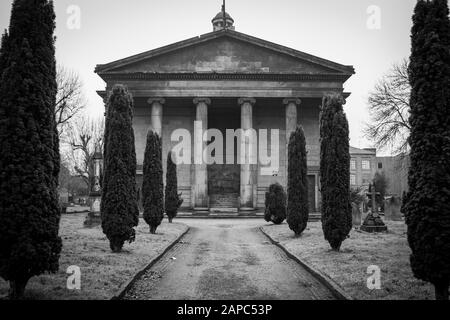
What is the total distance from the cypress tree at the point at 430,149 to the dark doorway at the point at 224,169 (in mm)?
26374

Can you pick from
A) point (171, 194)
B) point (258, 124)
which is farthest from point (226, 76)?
point (171, 194)

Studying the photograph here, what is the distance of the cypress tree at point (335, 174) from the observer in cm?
1179

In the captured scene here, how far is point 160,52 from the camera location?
3123 centimetres

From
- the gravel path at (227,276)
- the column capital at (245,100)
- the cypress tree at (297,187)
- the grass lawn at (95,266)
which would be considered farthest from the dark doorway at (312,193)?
the grass lawn at (95,266)

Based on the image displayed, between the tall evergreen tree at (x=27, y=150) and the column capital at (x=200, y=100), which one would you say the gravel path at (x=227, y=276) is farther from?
the column capital at (x=200, y=100)

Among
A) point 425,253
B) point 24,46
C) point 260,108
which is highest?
point 260,108

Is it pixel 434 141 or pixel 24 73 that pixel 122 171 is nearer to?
pixel 24 73

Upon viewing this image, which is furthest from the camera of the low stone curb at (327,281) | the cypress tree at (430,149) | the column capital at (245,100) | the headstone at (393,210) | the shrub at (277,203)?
the column capital at (245,100)

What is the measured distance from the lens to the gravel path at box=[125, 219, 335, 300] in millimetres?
7457

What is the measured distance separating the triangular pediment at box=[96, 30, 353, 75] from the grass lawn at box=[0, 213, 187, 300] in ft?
63.9

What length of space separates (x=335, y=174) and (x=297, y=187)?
382 centimetres
